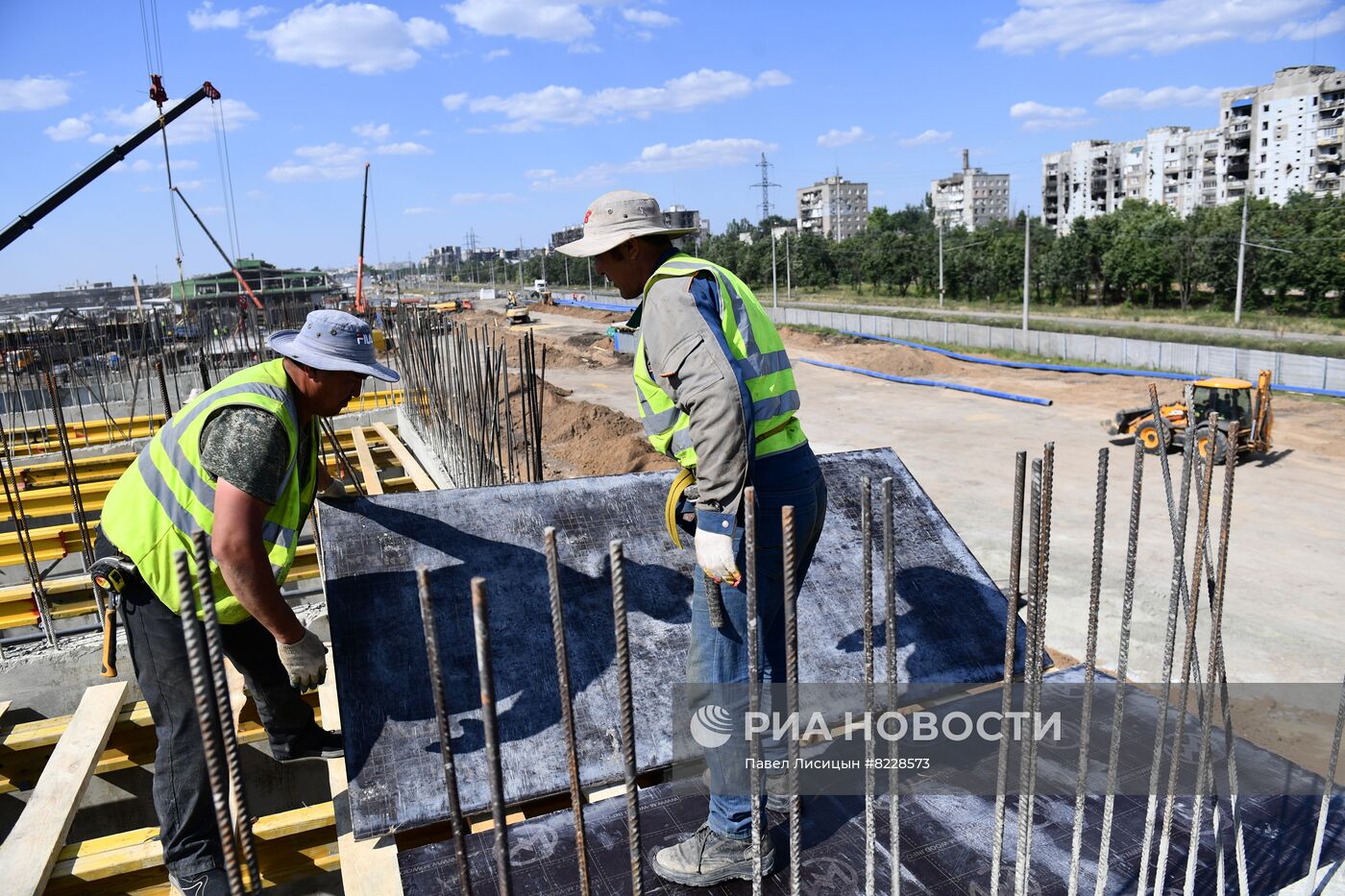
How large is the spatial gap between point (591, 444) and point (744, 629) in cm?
1307

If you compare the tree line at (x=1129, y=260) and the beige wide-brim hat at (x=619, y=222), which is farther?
the tree line at (x=1129, y=260)

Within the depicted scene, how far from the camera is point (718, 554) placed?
2166mm

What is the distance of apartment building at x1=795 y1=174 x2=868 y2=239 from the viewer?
11669 cm

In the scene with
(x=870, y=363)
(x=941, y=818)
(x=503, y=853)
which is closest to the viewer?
(x=503, y=853)

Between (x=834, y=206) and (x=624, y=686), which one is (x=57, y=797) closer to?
(x=624, y=686)

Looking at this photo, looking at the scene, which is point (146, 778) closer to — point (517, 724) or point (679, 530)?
point (517, 724)

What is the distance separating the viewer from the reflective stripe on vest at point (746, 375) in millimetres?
2289

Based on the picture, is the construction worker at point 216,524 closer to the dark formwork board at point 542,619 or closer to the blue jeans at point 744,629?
the dark formwork board at point 542,619

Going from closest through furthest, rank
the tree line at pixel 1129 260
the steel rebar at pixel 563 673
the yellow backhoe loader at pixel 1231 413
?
the steel rebar at pixel 563 673, the yellow backhoe loader at pixel 1231 413, the tree line at pixel 1129 260

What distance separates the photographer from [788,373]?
92.4 inches

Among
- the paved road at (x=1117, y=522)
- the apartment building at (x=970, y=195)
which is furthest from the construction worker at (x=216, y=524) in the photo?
the apartment building at (x=970, y=195)

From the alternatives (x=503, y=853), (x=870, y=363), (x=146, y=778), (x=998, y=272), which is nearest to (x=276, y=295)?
(x=870, y=363)

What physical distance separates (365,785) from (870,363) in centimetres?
2435

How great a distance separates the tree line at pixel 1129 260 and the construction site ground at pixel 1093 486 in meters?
9.95
